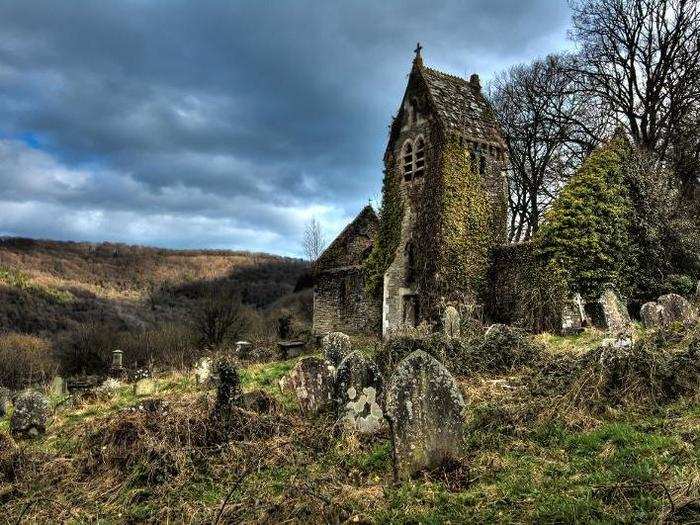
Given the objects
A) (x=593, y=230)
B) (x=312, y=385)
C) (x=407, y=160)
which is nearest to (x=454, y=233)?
(x=407, y=160)

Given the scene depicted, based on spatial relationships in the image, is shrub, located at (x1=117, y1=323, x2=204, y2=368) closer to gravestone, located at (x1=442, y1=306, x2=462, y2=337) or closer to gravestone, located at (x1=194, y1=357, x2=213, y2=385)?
gravestone, located at (x1=194, y1=357, x2=213, y2=385)

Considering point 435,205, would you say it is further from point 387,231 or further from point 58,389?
point 58,389

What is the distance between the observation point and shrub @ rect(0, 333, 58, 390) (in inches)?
874

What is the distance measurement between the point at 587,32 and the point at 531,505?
24.5 m

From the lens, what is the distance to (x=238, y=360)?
1902 cm

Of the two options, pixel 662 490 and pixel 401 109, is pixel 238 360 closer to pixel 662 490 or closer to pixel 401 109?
pixel 401 109

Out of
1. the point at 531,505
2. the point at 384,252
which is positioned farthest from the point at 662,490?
the point at 384,252

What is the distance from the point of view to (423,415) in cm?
589

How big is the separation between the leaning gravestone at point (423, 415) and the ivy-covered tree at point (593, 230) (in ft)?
39.1

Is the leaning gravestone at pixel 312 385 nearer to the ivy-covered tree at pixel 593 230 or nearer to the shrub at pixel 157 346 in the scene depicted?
the ivy-covered tree at pixel 593 230

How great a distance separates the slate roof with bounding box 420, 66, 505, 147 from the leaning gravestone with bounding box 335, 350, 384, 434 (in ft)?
47.9

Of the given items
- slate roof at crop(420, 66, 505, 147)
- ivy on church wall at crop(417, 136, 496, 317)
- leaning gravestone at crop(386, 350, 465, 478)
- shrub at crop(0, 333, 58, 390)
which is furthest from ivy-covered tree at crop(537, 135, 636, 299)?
shrub at crop(0, 333, 58, 390)

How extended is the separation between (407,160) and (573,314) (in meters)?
9.29

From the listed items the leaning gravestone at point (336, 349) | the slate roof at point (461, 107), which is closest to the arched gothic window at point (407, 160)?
the slate roof at point (461, 107)
